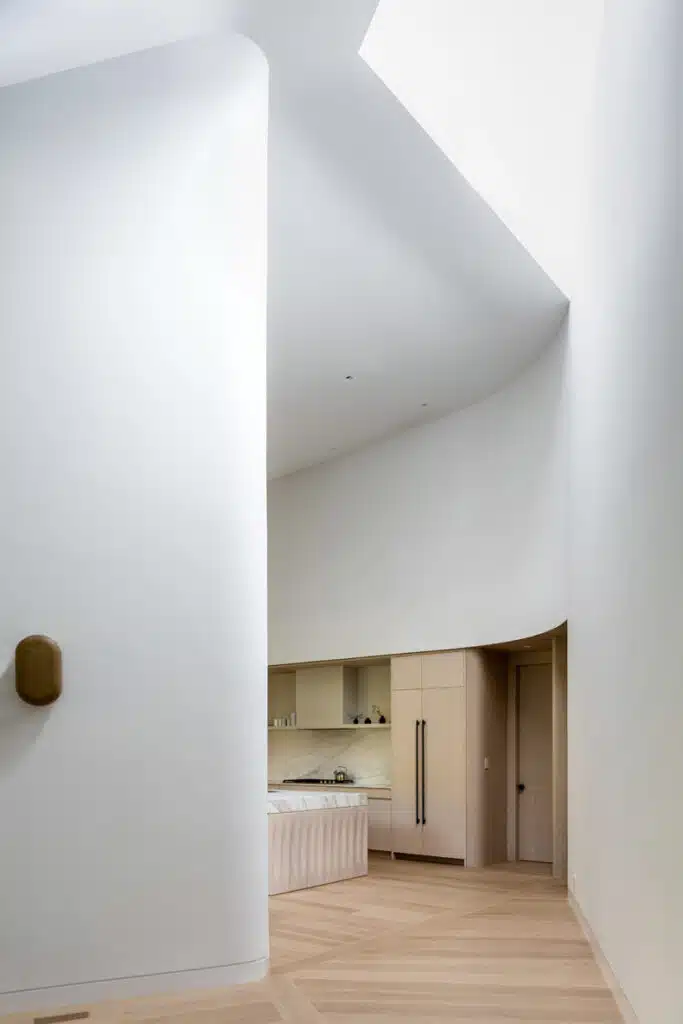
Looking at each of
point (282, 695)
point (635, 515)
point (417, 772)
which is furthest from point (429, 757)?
point (635, 515)

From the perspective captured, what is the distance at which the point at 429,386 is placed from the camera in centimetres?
1101

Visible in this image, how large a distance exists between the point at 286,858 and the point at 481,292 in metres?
5.15

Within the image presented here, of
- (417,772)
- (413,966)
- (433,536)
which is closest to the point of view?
(413,966)

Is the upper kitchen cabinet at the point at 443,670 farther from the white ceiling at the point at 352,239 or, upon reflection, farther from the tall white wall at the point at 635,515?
the tall white wall at the point at 635,515

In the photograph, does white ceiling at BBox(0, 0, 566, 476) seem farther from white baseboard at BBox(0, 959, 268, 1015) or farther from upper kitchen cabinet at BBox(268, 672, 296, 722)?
white baseboard at BBox(0, 959, 268, 1015)

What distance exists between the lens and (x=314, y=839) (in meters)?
9.80

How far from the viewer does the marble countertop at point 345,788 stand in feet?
40.5

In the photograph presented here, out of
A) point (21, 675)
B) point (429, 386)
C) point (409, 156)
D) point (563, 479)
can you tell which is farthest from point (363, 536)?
point (21, 675)

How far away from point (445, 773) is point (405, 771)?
0.59 metres

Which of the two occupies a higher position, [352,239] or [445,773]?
[352,239]

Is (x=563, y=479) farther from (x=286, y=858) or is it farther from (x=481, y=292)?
(x=286, y=858)

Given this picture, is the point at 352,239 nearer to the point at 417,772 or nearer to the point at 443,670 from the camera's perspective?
the point at 443,670

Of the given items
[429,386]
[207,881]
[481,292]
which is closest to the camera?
[207,881]

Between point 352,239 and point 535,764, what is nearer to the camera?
point 352,239
